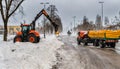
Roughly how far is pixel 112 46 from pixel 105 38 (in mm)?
1423

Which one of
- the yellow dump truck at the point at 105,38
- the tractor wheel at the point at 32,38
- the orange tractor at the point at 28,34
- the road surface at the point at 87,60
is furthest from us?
the orange tractor at the point at 28,34

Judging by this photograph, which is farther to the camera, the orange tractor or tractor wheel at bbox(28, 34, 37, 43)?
the orange tractor

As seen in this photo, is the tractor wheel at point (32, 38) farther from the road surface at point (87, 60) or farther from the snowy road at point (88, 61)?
the snowy road at point (88, 61)

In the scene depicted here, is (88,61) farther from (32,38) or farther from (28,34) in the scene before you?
(28,34)

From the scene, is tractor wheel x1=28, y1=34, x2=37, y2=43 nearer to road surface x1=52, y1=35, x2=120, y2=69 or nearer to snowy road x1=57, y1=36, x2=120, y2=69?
road surface x1=52, y1=35, x2=120, y2=69

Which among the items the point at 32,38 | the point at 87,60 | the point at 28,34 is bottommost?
the point at 87,60

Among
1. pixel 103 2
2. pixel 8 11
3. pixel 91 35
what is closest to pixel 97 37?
pixel 91 35

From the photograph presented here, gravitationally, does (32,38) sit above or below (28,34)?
below

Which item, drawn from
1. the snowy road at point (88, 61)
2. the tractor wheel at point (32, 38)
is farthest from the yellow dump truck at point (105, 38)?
the snowy road at point (88, 61)

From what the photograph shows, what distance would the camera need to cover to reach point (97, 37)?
4234 centimetres

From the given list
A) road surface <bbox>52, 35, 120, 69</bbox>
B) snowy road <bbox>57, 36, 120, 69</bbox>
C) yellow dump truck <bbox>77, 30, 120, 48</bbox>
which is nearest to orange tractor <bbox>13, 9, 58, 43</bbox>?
yellow dump truck <bbox>77, 30, 120, 48</bbox>

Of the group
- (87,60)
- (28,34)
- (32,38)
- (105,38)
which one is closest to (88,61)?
(87,60)

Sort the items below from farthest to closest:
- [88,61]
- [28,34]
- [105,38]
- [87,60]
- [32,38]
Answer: [28,34] → [32,38] → [105,38] → [87,60] → [88,61]

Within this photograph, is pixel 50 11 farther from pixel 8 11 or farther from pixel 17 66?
pixel 17 66
